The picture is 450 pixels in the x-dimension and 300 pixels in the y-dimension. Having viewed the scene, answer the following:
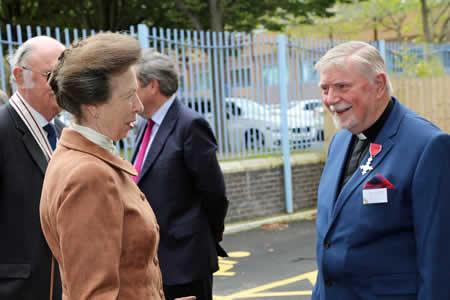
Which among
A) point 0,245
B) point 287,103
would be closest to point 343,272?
point 0,245

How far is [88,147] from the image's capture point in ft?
5.86

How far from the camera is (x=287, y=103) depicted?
926 cm

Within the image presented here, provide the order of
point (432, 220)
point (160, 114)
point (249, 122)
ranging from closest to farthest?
point (432, 220) < point (160, 114) < point (249, 122)

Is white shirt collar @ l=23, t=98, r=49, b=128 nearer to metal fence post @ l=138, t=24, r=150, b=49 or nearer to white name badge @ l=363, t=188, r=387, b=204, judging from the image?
white name badge @ l=363, t=188, r=387, b=204

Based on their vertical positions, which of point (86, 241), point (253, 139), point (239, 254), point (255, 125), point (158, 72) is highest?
point (158, 72)

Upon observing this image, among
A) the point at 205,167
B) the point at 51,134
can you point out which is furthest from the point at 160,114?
the point at 51,134

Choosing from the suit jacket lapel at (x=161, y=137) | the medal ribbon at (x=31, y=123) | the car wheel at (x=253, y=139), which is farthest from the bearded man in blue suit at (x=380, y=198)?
the car wheel at (x=253, y=139)

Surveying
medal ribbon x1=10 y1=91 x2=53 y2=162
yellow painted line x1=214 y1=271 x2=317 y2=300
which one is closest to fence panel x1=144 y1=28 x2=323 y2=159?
yellow painted line x1=214 y1=271 x2=317 y2=300

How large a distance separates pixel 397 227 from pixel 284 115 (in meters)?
7.10

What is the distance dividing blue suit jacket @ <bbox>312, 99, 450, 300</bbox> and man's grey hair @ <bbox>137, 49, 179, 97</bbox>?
1.58 metres

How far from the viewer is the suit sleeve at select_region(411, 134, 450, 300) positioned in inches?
81.1

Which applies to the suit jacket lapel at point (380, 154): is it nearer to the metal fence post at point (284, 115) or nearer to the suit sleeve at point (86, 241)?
the suit sleeve at point (86, 241)

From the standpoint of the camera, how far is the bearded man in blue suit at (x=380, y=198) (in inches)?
81.9

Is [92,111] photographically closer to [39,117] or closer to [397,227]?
[39,117]
